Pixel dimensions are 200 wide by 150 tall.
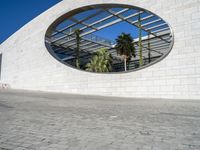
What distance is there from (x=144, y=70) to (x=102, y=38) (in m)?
18.3

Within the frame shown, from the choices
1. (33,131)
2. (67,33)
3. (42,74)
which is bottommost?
(33,131)

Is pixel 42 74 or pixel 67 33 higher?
pixel 67 33

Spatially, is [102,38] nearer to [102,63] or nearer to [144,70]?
[102,63]

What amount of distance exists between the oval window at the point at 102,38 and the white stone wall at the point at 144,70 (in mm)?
499

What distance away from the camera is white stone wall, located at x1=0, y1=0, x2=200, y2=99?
955cm

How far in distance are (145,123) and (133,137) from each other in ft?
3.71

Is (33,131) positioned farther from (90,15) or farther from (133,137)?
(90,15)

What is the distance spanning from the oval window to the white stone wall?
499 millimetres

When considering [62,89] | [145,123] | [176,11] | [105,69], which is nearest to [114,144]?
[145,123]

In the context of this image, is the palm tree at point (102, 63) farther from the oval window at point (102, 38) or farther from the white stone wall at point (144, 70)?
the white stone wall at point (144, 70)

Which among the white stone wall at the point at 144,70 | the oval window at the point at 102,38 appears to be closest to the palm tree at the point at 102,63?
the oval window at the point at 102,38

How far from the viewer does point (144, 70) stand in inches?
432

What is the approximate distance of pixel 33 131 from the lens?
135 inches

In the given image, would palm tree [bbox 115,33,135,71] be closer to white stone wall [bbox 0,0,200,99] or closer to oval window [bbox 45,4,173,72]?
oval window [bbox 45,4,173,72]
